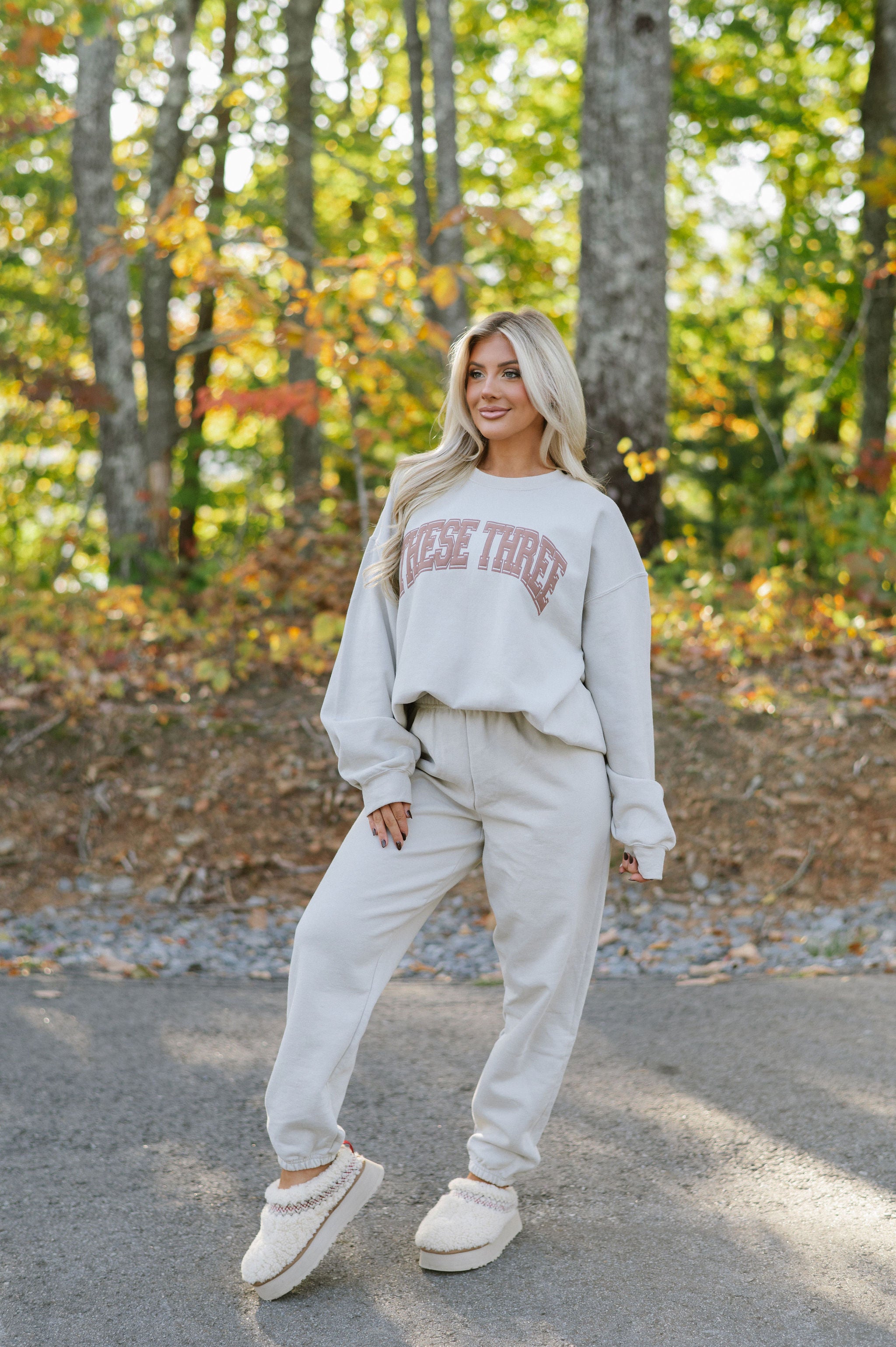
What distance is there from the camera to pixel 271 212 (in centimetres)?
1118

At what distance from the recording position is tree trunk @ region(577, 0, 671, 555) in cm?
795

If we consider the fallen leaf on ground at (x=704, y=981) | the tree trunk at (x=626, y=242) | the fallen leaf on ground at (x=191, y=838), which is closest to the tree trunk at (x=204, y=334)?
the tree trunk at (x=626, y=242)

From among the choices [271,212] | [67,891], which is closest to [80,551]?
[271,212]

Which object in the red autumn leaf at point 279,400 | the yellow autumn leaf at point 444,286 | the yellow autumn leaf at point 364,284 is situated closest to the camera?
the yellow autumn leaf at point 444,286

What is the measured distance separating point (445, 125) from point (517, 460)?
6929mm

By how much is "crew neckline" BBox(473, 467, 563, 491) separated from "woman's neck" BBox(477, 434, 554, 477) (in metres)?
0.01

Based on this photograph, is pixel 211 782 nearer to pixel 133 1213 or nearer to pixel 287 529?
pixel 287 529

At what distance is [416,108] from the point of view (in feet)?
31.4

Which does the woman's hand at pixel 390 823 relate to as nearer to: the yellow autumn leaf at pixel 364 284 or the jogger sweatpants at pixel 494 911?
the jogger sweatpants at pixel 494 911

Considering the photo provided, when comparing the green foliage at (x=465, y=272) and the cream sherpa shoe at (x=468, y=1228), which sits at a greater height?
the green foliage at (x=465, y=272)

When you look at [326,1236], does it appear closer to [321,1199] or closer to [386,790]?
[321,1199]

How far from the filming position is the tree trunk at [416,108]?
9406mm

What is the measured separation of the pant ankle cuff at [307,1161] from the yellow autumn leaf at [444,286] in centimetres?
483

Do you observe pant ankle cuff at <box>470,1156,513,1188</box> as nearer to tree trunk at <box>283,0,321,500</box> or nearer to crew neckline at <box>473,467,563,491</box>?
crew neckline at <box>473,467,563,491</box>
